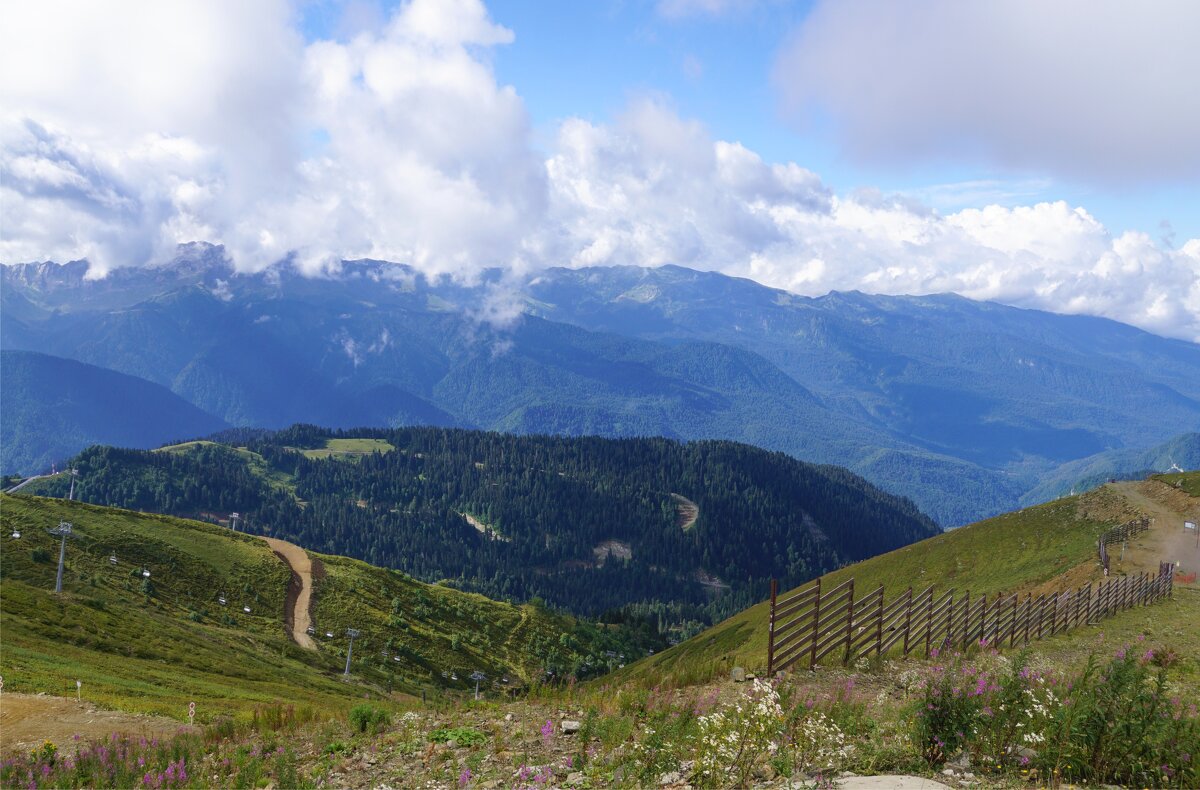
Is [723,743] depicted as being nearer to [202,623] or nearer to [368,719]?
[368,719]

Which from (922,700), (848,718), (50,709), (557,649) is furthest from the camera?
(557,649)

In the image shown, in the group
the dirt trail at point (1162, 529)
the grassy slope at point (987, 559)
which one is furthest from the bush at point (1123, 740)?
A: the grassy slope at point (987, 559)

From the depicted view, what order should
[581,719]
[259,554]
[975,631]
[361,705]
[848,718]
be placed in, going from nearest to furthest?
[848,718]
[581,719]
[361,705]
[975,631]
[259,554]

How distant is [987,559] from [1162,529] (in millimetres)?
15520

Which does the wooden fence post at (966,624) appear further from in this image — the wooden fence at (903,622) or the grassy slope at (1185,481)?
the grassy slope at (1185,481)

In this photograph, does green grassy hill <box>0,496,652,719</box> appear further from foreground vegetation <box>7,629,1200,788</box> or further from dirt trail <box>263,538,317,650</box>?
foreground vegetation <box>7,629,1200,788</box>

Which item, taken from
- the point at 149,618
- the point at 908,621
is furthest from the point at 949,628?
the point at 149,618

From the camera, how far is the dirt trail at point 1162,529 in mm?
55872

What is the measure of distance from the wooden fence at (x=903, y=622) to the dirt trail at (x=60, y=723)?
16958 millimetres

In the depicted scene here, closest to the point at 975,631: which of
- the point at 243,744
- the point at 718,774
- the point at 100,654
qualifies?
the point at 718,774

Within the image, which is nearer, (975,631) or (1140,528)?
(975,631)

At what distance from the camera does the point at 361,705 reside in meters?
16.2

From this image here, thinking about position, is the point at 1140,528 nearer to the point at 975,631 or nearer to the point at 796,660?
the point at 975,631

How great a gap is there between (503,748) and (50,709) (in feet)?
57.5
